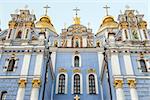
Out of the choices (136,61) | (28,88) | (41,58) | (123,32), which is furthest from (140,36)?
(28,88)

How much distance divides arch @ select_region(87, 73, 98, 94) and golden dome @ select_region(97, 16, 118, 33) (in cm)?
1016

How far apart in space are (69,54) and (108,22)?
9345mm

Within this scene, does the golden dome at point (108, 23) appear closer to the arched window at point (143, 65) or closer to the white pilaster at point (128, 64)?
the white pilaster at point (128, 64)

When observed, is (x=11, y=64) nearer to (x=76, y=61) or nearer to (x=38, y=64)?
(x=38, y=64)

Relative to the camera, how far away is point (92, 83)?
998 inches

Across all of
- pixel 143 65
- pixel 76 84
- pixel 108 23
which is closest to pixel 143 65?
pixel 143 65

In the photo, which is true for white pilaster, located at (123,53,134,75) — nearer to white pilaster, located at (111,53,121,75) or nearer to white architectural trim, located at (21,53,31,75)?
white pilaster, located at (111,53,121,75)

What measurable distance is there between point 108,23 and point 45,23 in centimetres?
790

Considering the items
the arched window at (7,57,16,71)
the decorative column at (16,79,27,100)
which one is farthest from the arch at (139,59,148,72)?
the arched window at (7,57,16,71)

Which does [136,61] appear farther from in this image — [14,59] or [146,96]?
[14,59]

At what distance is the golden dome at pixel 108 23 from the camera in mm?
34625

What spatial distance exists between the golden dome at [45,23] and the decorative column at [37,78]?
13091 mm

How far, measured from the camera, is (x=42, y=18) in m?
36.5

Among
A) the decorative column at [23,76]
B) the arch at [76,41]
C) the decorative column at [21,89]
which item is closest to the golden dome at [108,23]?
the arch at [76,41]
